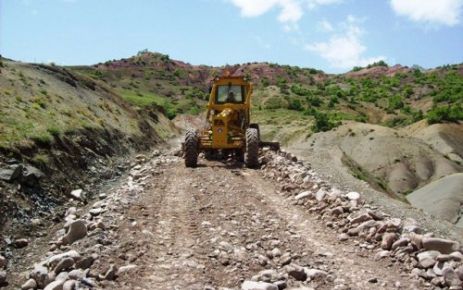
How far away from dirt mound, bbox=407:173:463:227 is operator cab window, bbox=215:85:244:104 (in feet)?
65.5

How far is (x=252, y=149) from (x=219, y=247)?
9078 millimetres

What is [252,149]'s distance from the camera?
56.1 ft

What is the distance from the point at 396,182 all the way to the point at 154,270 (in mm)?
40097

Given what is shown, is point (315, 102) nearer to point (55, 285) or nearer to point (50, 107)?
point (50, 107)

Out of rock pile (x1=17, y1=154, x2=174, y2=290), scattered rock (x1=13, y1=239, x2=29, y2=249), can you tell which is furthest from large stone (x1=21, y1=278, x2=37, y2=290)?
scattered rock (x1=13, y1=239, x2=29, y2=249)

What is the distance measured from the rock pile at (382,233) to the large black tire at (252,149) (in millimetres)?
3749

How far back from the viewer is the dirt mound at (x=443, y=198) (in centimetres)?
3459

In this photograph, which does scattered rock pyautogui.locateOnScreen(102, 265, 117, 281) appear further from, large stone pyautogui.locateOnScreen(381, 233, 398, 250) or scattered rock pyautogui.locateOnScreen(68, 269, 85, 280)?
large stone pyautogui.locateOnScreen(381, 233, 398, 250)

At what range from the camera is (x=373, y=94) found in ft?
314

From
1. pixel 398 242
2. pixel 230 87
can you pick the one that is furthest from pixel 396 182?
pixel 398 242

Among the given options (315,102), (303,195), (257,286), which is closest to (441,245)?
(257,286)

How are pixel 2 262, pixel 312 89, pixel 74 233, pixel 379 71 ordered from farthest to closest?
pixel 379 71
pixel 312 89
pixel 74 233
pixel 2 262

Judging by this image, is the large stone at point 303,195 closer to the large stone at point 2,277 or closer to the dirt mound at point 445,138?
the large stone at point 2,277

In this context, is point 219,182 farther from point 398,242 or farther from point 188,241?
point 398,242
